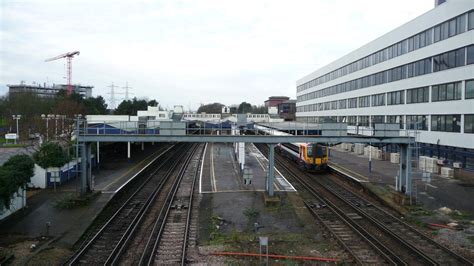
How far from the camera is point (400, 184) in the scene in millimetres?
20969

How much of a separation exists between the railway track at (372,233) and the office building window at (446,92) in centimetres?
1254

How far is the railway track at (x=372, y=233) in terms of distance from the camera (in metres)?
12.4

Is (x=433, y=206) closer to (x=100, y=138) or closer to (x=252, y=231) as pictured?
(x=252, y=231)

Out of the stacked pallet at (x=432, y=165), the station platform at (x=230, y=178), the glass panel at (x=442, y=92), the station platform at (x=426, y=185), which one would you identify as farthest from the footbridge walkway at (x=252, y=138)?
the glass panel at (x=442, y=92)

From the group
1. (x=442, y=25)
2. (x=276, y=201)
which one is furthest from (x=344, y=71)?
(x=276, y=201)

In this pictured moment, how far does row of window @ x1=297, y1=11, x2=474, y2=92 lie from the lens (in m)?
26.7

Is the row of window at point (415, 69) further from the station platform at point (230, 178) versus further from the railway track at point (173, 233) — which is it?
the railway track at point (173, 233)

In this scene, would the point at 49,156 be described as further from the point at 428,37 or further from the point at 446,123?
the point at 428,37

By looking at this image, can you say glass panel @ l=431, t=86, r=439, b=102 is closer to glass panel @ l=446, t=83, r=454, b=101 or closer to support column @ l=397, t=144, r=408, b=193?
glass panel @ l=446, t=83, r=454, b=101

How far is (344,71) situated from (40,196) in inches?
1759

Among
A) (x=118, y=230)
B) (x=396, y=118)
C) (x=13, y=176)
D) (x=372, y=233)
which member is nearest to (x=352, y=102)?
(x=396, y=118)

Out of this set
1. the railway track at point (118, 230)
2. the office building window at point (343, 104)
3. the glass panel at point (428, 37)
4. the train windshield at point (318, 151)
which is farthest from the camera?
the office building window at point (343, 104)

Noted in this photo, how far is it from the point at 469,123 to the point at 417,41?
432 inches

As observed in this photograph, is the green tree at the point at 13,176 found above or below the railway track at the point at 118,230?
above
